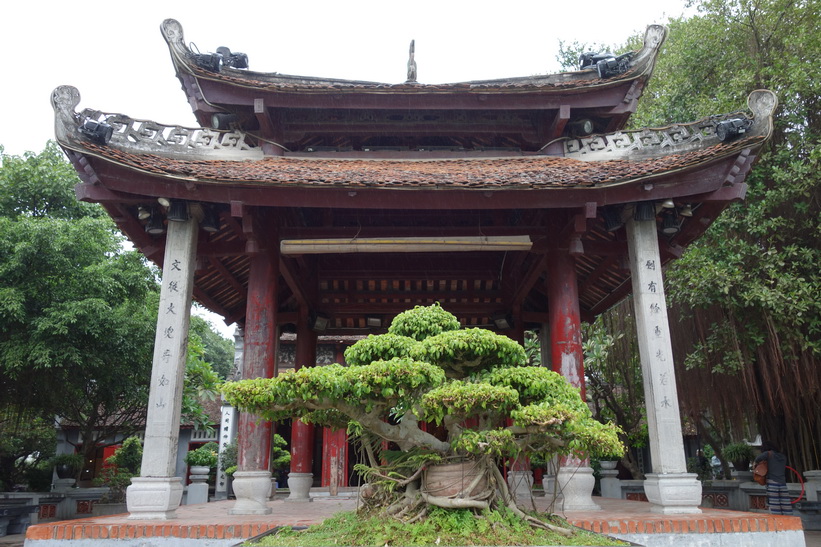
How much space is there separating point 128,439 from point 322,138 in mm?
15342

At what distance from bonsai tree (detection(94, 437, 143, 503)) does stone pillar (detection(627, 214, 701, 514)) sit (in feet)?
51.8

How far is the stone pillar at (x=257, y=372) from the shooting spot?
761cm

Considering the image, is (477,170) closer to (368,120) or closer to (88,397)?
(368,120)

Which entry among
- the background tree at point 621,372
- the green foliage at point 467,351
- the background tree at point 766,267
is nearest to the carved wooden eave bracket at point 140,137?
the green foliage at point 467,351

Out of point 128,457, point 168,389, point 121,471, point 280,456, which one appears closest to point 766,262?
point 168,389

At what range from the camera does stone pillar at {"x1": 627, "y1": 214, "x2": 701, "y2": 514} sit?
707cm

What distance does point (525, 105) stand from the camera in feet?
31.5

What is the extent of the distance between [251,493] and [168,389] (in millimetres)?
1645

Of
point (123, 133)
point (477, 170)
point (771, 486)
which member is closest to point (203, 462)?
point (123, 133)

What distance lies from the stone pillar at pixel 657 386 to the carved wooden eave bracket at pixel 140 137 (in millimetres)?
5798

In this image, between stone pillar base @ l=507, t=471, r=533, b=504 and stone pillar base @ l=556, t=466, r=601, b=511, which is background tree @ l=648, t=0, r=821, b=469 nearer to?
stone pillar base @ l=507, t=471, r=533, b=504

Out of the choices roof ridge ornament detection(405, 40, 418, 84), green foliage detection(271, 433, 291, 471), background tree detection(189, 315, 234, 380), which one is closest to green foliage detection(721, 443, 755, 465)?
green foliage detection(271, 433, 291, 471)

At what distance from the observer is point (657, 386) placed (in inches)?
297

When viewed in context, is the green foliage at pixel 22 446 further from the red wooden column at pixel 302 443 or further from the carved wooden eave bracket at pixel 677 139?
the carved wooden eave bracket at pixel 677 139
